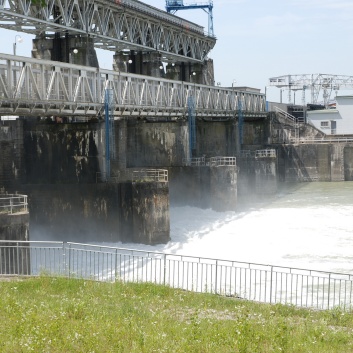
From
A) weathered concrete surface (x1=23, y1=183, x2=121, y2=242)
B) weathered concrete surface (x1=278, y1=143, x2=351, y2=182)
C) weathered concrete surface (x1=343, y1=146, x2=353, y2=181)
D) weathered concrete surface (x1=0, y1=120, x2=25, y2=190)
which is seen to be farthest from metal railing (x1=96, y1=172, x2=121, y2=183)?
weathered concrete surface (x1=343, y1=146, x2=353, y2=181)

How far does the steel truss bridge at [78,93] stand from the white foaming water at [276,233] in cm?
665

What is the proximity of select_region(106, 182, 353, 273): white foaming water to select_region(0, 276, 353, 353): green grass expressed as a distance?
13.2m

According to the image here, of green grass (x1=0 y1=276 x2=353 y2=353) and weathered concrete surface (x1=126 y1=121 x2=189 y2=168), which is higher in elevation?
weathered concrete surface (x1=126 y1=121 x2=189 y2=168)

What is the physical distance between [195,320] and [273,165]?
149 feet

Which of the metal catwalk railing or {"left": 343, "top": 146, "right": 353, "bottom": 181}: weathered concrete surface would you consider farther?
{"left": 343, "top": 146, "right": 353, "bottom": 181}: weathered concrete surface

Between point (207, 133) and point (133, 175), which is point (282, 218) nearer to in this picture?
point (133, 175)

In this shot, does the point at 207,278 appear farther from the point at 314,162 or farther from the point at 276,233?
the point at 314,162

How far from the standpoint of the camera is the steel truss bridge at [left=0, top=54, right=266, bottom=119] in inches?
1113

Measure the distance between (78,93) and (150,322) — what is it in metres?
23.0

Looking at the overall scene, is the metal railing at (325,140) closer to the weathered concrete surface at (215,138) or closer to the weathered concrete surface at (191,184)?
the weathered concrete surface at (215,138)

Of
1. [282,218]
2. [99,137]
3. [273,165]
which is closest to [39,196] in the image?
[99,137]

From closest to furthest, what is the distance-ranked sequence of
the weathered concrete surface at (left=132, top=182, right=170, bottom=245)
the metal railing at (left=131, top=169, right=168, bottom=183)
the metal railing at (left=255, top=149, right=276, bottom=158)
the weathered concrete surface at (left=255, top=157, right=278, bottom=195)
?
the weathered concrete surface at (left=132, top=182, right=170, bottom=245) → the metal railing at (left=131, top=169, right=168, bottom=183) → the weathered concrete surface at (left=255, top=157, right=278, bottom=195) → the metal railing at (left=255, top=149, right=276, bottom=158)

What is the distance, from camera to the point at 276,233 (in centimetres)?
3859

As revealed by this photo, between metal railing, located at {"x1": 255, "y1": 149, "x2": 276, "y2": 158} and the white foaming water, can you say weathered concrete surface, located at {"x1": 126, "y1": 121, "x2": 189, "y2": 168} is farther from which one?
metal railing, located at {"x1": 255, "y1": 149, "x2": 276, "y2": 158}
